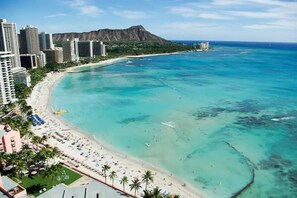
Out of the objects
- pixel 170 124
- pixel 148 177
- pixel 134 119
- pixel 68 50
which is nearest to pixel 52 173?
pixel 148 177

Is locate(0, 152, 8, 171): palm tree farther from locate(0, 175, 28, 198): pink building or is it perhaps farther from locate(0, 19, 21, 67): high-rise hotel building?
locate(0, 19, 21, 67): high-rise hotel building

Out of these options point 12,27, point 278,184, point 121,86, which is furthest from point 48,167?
point 12,27

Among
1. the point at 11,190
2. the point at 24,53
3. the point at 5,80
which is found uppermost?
the point at 24,53

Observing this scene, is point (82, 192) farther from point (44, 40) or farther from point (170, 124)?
point (44, 40)

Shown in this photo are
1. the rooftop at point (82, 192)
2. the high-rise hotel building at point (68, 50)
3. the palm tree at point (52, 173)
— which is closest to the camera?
the rooftop at point (82, 192)

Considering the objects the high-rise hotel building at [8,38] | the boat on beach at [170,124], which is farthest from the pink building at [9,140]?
the high-rise hotel building at [8,38]

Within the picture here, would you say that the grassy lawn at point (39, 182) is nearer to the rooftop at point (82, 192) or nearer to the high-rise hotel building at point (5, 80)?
the rooftop at point (82, 192)
